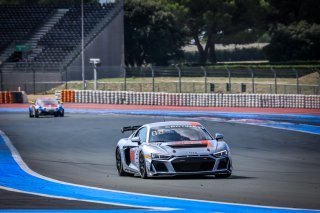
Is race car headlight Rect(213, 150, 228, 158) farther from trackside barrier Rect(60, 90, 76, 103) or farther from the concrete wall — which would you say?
the concrete wall

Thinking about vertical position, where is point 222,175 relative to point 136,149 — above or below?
below

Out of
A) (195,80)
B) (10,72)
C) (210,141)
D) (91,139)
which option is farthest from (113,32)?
(210,141)

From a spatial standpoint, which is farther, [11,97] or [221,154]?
[11,97]

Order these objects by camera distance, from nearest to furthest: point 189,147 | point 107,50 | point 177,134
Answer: point 189,147 < point 177,134 < point 107,50

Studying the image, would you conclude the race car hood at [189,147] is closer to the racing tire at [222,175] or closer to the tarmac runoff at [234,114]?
the racing tire at [222,175]

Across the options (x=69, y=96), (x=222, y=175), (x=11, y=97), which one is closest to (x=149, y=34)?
(x=69, y=96)

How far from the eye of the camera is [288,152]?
24.0m

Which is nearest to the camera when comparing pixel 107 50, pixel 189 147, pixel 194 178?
pixel 189 147

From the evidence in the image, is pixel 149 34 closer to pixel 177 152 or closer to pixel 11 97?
pixel 11 97

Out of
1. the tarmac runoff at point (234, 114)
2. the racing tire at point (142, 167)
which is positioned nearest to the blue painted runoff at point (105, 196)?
the racing tire at point (142, 167)

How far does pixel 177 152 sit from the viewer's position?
15.9 meters

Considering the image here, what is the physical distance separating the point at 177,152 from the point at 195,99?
126 feet

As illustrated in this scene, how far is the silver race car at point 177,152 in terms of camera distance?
15.8 metres

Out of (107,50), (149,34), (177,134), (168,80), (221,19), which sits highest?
(221,19)
